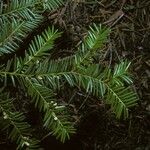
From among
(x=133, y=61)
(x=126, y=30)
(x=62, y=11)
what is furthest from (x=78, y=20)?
(x=133, y=61)

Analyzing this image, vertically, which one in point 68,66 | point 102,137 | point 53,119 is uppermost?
point 68,66

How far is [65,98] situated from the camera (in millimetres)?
2127

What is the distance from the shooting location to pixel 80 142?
83.4 inches

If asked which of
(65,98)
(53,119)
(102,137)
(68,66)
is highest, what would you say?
(68,66)

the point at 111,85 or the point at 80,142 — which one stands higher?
the point at 111,85

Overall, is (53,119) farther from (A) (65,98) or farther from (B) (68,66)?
(A) (65,98)

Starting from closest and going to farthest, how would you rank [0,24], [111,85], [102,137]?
[111,85] < [0,24] < [102,137]

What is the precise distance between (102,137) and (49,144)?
0.37 meters

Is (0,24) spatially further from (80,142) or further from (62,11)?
(80,142)

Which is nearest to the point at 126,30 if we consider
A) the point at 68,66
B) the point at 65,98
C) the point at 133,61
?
the point at 133,61

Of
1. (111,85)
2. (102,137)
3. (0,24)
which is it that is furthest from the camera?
(102,137)

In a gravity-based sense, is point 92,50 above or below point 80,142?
above

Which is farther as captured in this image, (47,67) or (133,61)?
(133,61)

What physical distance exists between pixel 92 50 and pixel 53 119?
14.6 inches
